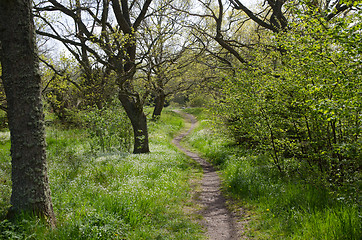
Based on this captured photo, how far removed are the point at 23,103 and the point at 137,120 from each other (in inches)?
334

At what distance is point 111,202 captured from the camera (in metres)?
5.26

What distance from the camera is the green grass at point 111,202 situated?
162 inches

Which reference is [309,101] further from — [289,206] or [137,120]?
[137,120]

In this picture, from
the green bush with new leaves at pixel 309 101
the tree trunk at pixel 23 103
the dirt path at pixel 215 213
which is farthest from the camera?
the dirt path at pixel 215 213

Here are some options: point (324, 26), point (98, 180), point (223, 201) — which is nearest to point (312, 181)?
point (223, 201)

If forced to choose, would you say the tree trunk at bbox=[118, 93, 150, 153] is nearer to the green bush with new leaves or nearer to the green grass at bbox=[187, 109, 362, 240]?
the green grass at bbox=[187, 109, 362, 240]

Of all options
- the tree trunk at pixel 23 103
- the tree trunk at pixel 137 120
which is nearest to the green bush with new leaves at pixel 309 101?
the tree trunk at pixel 23 103

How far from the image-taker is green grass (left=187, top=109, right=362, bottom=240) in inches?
163

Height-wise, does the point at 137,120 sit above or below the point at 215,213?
above

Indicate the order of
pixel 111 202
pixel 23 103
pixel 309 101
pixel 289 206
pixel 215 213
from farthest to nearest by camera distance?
pixel 215 213 < pixel 289 206 < pixel 111 202 < pixel 309 101 < pixel 23 103

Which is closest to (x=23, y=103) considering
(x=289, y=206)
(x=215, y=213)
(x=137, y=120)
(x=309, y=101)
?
(x=309, y=101)

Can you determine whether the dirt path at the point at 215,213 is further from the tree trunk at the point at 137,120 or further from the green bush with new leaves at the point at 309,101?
the tree trunk at the point at 137,120

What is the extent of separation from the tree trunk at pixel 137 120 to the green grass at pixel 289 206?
204 inches

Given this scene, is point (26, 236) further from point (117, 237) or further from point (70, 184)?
point (70, 184)
